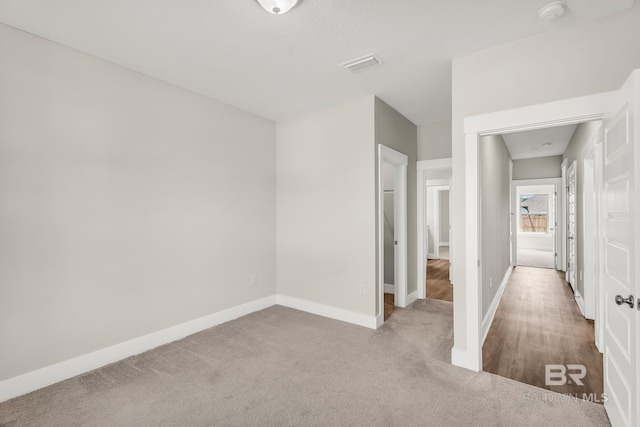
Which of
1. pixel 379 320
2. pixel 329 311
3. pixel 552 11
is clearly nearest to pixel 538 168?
pixel 379 320

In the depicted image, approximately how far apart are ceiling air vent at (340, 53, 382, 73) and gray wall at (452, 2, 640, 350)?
70 centimetres

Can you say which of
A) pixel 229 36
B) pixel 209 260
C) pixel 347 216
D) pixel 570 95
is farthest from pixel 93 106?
pixel 570 95

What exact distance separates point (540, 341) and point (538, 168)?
233 inches

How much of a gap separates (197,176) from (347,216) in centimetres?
182

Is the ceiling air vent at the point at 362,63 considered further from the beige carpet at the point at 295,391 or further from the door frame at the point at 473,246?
the beige carpet at the point at 295,391

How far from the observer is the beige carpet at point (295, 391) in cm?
197

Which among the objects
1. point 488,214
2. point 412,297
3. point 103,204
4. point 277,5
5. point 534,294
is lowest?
point 534,294

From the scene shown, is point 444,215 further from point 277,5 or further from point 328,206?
point 277,5

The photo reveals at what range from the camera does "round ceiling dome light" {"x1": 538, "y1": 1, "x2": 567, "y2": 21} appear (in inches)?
76.2

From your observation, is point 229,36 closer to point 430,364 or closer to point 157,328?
point 157,328

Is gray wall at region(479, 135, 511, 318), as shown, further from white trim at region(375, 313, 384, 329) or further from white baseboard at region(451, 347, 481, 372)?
white trim at region(375, 313, 384, 329)

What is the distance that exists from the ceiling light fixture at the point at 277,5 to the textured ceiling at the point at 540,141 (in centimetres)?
475

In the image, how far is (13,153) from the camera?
223cm

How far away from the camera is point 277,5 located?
191cm
